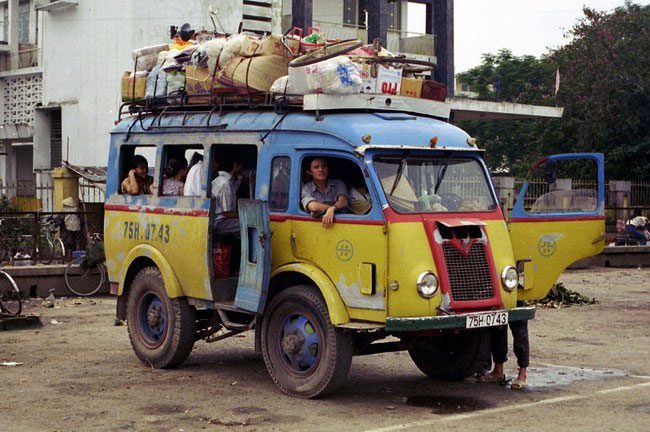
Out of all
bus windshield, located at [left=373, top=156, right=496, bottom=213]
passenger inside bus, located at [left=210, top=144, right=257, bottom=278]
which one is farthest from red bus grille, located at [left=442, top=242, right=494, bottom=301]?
passenger inside bus, located at [left=210, top=144, right=257, bottom=278]

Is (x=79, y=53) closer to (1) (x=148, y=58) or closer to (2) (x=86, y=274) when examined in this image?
(2) (x=86, y=274)

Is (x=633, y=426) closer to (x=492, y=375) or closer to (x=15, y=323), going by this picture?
(x=492, y=375)

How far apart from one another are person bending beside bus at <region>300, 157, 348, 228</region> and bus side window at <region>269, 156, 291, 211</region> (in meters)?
0.20

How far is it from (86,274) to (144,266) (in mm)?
7261

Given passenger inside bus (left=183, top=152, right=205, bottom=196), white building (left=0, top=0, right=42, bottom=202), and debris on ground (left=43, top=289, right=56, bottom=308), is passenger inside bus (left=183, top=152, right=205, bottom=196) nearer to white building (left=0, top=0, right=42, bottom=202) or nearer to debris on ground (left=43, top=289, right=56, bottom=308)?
debris on ground (left=43, top=289, right=56, bottom=308)

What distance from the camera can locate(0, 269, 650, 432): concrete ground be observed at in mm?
8961

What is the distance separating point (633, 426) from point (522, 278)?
7.14ft

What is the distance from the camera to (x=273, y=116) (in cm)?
1074

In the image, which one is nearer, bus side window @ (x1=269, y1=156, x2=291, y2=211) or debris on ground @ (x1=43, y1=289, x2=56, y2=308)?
bus side window @ (x1=269, y1=156, x2=291, y2=211)

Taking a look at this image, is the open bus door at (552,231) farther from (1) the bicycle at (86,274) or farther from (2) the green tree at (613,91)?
(2) the green tree at (613,91)

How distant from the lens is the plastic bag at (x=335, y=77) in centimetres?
1030

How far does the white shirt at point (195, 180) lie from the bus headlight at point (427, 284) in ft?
9.65

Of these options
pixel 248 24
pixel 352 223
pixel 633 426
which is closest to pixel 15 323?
pixel 352 223

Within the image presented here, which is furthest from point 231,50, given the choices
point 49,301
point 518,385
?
point 49,301
